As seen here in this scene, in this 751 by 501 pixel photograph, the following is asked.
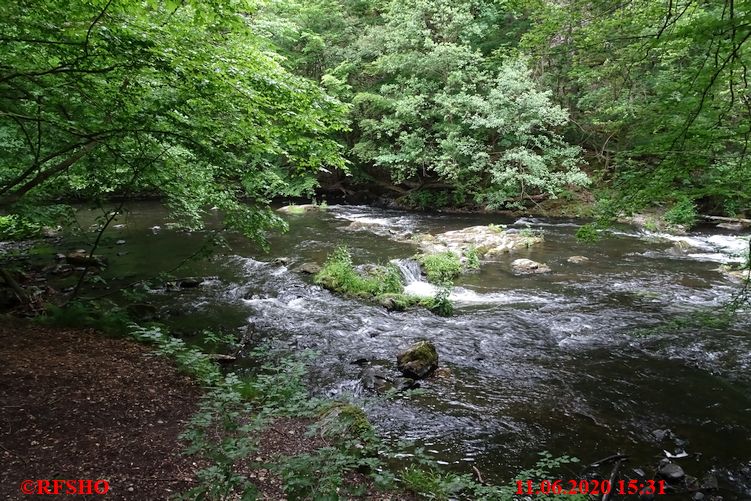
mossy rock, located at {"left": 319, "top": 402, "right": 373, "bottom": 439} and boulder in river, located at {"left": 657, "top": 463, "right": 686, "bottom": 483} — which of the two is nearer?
mossy rock, located at {"left": 319, "top": 402, "right": 373, "bottom": 439}

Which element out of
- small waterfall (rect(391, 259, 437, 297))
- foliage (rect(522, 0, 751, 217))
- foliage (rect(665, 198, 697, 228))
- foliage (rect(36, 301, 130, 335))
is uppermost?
foliage (rect(522, 0, 751, 217))

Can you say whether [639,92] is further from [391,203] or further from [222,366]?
[222,366]

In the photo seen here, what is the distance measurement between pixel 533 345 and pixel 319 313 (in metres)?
4.42

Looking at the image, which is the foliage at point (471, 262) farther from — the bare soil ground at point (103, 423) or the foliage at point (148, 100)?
the bare soil ground at point (103, 423)

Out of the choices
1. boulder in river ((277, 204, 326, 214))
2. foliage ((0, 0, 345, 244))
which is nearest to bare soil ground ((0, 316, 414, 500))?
foliage ((0, 0, 345, 244))

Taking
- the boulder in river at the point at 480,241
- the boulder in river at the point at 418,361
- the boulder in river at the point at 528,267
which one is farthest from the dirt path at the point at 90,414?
the boulder in river at the point at 480,241

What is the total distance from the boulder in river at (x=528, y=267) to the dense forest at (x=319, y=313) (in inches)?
3.7

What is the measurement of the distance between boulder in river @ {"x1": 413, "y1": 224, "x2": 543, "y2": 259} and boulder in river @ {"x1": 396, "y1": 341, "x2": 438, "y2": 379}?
288 inches

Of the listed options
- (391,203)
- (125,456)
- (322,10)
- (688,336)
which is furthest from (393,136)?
(125,456)

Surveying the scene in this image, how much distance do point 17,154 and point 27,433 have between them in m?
5.55

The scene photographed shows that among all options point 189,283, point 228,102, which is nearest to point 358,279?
point 189,283

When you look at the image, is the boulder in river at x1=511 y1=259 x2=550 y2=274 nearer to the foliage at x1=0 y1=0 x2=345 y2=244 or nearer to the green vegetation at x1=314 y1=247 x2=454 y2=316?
the green vegetation at x1=314 y1=247 x2=454 y2=316

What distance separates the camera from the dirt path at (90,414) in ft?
11.2

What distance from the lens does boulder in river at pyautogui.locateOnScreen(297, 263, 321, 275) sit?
40.0ft
